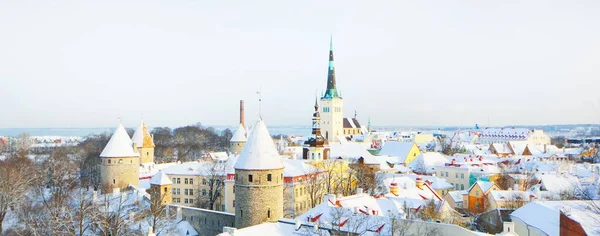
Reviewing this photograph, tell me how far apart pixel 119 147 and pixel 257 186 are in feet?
71.0

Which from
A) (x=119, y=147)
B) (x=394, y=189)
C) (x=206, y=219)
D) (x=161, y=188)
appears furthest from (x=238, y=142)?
(x=206, y=219)

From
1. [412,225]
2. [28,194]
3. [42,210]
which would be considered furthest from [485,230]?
[28,194]

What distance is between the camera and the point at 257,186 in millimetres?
27719

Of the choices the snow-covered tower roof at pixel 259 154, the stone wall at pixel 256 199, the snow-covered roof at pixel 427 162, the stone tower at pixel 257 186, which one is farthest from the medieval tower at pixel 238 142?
the stone wall at pixel 256 199

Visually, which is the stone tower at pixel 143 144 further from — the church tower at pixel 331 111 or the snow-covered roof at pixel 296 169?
the church tower at pixel 331 111

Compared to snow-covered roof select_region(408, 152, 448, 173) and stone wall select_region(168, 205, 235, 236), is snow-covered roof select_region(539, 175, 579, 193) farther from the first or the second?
stone wall select_region(168, 205, 235, 236)

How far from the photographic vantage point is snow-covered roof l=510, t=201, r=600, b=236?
71.5ft

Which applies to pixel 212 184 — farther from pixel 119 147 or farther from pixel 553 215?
pixel 553 215

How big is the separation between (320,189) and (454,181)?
73.8 feet

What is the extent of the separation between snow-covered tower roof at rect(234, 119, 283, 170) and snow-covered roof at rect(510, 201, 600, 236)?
1287cm

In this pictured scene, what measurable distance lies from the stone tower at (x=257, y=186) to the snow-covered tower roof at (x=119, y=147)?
65.6ft

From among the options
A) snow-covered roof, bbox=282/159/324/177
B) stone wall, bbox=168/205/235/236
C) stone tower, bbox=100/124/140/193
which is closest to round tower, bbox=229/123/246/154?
snow-covered roof, bbox=282/159/324/177

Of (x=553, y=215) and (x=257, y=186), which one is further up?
(x=257, y=186)

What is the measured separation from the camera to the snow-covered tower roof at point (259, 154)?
1097 inches
